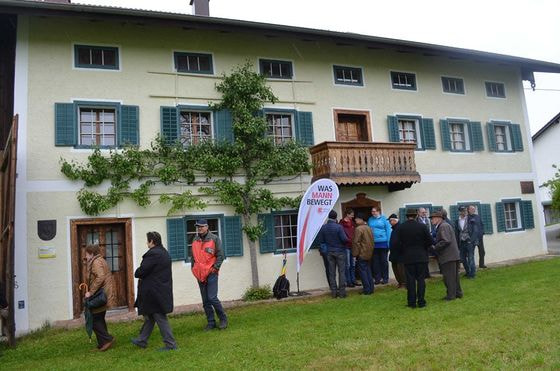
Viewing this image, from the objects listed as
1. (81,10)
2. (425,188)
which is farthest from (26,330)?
(425,188)

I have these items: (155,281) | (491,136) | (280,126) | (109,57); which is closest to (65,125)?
(109,57)

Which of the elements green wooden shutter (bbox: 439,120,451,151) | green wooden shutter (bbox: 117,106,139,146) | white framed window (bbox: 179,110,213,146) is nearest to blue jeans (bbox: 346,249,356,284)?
white framed window (bbox: 179,110,213,146)

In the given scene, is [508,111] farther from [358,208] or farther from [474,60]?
[358,208]

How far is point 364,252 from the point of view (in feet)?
38.2

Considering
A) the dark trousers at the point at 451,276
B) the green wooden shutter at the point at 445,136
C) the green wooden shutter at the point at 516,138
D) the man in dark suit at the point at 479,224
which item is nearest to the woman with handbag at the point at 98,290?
the dark trousers at the point at 451,276

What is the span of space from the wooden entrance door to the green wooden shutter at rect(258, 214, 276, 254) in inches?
128

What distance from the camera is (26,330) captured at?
34.9 feet

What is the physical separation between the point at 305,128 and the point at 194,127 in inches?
121

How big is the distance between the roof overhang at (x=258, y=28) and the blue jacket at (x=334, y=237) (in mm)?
5384

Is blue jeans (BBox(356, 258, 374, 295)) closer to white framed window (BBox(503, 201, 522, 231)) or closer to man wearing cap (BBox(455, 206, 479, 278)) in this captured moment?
man wearing cap (BBox(455, 206, 479, 278))

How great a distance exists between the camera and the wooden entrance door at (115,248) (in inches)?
459

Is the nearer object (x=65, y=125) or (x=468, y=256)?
(x=65, y=125)

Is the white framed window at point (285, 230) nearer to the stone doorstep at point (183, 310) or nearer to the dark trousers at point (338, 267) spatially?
the stone doorstep at point (183, 310)

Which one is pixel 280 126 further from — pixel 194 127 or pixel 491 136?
pixel 491 136
